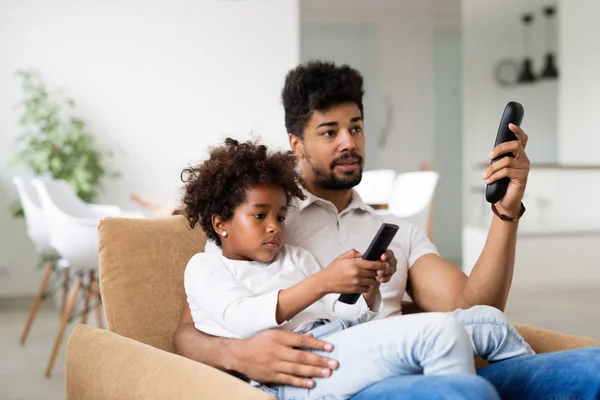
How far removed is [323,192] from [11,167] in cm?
419

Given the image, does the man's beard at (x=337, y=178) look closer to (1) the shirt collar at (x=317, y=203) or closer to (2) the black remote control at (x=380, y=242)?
(1) the shirt collar at (x=317, y=203)

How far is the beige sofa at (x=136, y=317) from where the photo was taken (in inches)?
59.8

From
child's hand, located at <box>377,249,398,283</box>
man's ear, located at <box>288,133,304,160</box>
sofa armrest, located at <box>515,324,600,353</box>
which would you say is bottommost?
sofa armrest, located at <box>515,324,600,353</box>

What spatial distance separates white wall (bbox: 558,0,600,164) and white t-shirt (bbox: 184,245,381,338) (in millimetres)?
5472

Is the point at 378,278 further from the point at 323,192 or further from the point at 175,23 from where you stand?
the point at 175,23

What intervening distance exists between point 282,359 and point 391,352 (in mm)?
213

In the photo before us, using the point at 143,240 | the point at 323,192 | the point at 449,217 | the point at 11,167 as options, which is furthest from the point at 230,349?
the point at 449,217

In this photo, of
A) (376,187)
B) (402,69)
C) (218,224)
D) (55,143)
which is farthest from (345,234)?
(402,69)

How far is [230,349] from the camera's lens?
4.98ft

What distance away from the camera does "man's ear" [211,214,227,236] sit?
1686 mm

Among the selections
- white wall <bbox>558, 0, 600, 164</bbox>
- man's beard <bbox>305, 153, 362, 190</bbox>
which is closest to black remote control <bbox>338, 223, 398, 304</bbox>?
man's beard <bbox>305, 153, 362, 190</bbox>

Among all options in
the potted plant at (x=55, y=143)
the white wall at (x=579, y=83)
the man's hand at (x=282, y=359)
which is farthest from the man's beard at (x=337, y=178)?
the white wall at (x=579, y=83)

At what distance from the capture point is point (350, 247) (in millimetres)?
1873

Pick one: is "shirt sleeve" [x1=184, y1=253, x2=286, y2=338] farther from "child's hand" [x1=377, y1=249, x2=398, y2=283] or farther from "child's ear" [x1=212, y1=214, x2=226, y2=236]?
"child's hand" [x1=377, y1=249, x2=398, y2=283]
